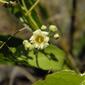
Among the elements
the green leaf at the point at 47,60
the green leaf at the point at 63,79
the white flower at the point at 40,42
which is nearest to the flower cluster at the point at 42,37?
the white flower at the point at 40,42

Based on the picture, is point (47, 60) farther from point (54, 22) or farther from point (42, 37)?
point (54, 22)

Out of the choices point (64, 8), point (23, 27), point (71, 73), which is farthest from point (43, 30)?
point (64, 8)

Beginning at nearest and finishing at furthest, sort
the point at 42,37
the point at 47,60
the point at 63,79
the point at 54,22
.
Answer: the point at 63,79 < the point at 42,37 < the point at 47,60 < the point at 54,22

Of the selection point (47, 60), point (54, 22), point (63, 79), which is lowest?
point (54, 22)

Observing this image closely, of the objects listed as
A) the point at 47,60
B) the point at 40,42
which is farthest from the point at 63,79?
the point at 47,60

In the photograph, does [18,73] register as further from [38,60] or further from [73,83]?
[73,83]

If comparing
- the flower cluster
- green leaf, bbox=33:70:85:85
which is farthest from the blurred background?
green leaf, bbox=33:70:85:85

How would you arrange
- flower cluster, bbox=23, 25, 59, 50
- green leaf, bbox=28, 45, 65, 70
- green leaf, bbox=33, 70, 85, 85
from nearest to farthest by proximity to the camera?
green leaf, bbox=33, 70, 85, 85 → flower cluster, bbox=23, 25, 59, 50 → green leaf, bbox=28, 45, 65, 70

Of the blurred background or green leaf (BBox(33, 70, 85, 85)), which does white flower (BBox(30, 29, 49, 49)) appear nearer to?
the blurred background
